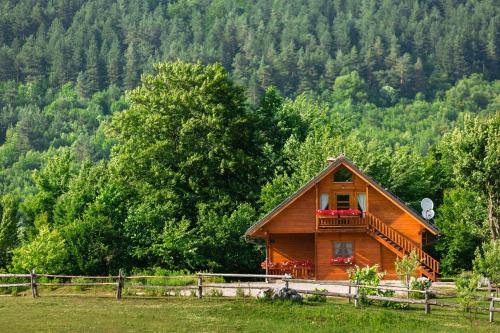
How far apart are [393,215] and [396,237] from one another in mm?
1428

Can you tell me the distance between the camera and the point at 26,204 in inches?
2552

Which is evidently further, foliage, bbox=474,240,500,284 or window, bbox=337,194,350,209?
window, bbox=337,194,350,209

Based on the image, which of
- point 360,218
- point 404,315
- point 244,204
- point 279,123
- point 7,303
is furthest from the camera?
point 279,123

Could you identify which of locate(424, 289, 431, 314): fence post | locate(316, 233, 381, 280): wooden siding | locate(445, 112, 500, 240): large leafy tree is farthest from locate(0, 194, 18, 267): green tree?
locate(424, 289, 431, 314): fence post

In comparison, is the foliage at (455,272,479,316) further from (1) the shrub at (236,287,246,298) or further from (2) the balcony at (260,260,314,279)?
(2) the balcony at (260,260,314,279)

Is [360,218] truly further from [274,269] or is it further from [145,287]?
[145,287]

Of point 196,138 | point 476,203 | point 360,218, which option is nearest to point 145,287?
point 360,218

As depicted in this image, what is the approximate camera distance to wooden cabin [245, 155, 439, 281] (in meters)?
56.9

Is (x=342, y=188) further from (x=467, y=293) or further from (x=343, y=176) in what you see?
(x=467, y=293)

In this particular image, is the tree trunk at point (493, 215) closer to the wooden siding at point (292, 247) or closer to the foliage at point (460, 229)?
the foliage at point (460, 229)

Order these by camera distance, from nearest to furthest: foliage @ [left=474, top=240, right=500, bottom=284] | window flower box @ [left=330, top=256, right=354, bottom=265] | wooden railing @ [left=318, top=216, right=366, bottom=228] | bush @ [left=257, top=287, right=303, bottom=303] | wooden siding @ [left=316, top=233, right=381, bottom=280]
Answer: bush @ [left=257, top=287, right=303, bottom=303]
foliage @ [left=474, top=240, right=500, bottom=284]
wooden railing @ [left=318, top=216, right=366, bottom=228]
window flower box @ [left=330, top=256, right=354, bottom=265]
wooden siding @ [left=316, top=233, right=381, bottom=280]

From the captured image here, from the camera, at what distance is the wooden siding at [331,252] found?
188ft

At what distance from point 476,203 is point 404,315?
24.4 meters

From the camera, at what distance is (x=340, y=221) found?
5688cm
